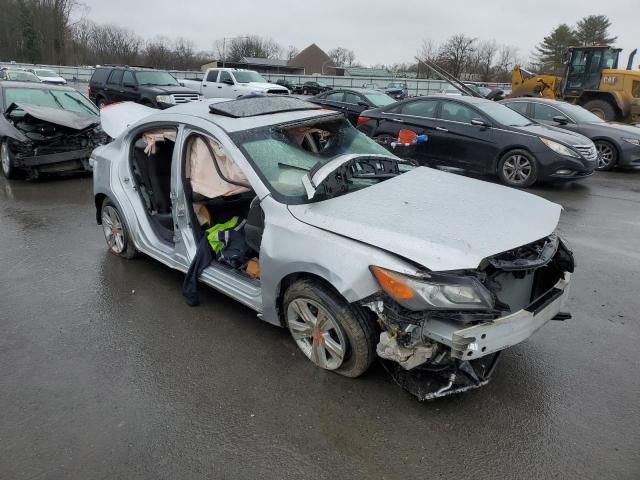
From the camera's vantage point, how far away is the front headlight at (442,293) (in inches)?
97.6

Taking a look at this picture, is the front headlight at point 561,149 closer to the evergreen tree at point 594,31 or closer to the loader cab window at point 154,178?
the loader cab window at point 154,178

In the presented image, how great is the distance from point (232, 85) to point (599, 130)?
1437 cm

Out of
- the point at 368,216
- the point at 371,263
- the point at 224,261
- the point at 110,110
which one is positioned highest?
the point at 110,110

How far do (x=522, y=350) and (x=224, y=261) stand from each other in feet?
7.81

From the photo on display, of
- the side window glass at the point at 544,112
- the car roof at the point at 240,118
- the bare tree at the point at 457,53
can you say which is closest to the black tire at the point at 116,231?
the car roof at the point at 240,118

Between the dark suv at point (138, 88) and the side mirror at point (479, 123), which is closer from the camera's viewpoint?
the side mirror at point (479, 123)

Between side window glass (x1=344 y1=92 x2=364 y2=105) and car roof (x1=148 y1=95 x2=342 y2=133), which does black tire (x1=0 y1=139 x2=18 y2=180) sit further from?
side window glass (x1=344 y1=92 x2=364 y2=105)

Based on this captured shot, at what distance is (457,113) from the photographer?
8.86m

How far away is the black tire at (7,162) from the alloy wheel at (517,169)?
8.89m

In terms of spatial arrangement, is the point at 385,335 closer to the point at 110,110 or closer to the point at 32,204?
the point at 110,110

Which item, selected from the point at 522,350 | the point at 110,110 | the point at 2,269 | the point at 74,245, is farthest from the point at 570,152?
the point at 2,269

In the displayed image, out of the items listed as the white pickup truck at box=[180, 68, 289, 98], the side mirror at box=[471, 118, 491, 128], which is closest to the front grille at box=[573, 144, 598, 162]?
the side mirror at box=[471, 118, 491, 128]

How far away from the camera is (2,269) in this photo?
15.9ft

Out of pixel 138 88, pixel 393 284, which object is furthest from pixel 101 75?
pixel 393 284
